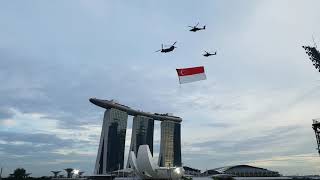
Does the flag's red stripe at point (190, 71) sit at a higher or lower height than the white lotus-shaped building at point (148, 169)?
higher

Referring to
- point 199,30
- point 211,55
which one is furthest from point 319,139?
point 199,30

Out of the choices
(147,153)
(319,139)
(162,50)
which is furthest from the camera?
(147,153)

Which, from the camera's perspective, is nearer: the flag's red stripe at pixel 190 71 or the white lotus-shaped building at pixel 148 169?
the flag's red stripe at pixel 190 71

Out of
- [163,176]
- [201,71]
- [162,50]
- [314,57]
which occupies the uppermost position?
[314,57]

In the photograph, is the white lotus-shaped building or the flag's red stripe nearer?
the flag's red stripe

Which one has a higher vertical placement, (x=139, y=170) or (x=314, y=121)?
(x=314, y=121)

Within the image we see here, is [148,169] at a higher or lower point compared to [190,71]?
lower

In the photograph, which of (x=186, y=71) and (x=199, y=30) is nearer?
(x=186, y=71)

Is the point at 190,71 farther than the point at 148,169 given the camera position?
No

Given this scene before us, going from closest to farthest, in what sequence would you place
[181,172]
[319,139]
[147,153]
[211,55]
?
1. [211,55]
2. [319,139]
3. [147,153]
4. [181,172]

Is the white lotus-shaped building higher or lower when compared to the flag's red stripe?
lower

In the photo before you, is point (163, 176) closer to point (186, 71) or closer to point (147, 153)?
point (147, 153)
